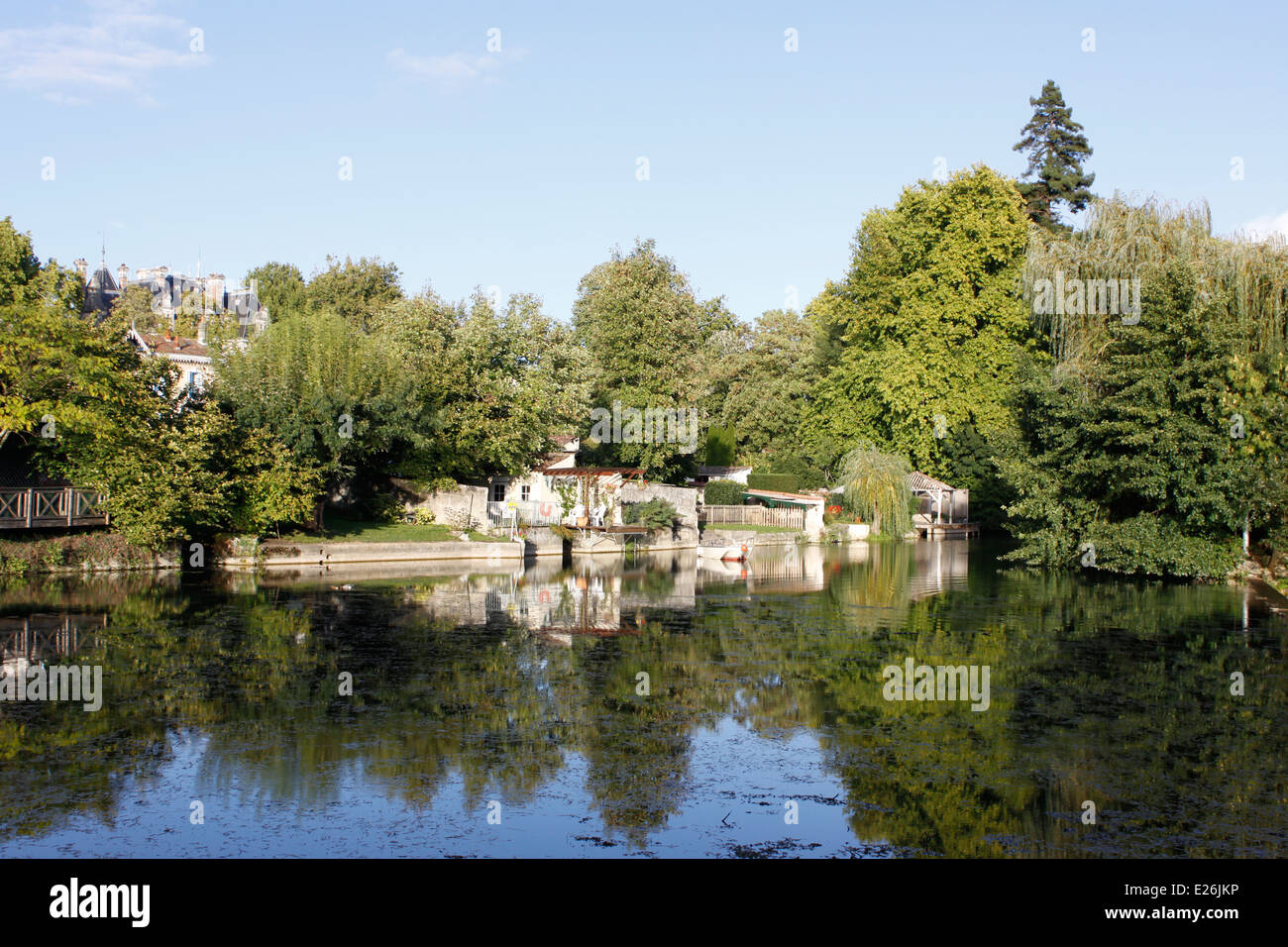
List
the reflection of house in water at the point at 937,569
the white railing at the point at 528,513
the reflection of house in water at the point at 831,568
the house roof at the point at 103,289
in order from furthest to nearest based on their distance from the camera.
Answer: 1. the house roof at the point at 103,289
2. the white railing at the point at 528,513
3. the reflection of house in water at the point at 831,568
4. the reflection of house in water at the point at 937,569

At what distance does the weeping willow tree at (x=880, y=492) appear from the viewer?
59688 mm

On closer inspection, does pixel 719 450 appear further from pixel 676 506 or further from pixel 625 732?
pixel 625 732

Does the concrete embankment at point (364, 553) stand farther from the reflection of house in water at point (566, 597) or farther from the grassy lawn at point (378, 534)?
the reflection of house in water at point (566, 597)

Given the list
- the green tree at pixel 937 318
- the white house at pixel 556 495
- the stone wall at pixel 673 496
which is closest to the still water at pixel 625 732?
the white house at pixel 556 495

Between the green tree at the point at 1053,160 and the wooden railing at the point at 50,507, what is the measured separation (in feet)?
185

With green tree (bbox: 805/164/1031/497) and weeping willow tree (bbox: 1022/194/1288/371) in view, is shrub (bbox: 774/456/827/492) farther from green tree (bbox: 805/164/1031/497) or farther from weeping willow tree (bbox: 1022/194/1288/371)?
weeping willow tree (bbox: 1022/194/1288/371)

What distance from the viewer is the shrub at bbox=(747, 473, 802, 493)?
65625 mm

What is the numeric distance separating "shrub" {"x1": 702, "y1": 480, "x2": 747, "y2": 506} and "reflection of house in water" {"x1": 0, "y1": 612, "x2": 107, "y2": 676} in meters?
39.3

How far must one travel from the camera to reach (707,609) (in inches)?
1094

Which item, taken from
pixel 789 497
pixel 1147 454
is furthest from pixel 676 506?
pixel 1147 454

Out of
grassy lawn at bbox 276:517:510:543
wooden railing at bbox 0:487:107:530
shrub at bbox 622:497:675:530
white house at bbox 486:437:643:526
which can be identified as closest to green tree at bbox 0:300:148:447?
wooden railing at bbox 0:487:107:530

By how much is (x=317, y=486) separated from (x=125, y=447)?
22.2ft
